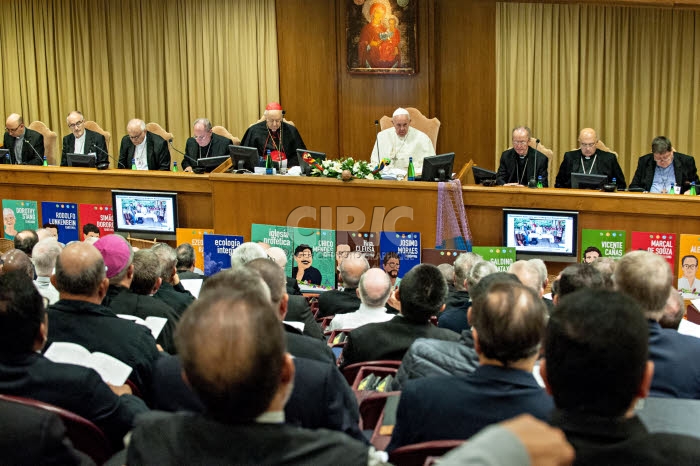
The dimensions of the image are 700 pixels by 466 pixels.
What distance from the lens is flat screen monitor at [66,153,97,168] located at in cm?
779

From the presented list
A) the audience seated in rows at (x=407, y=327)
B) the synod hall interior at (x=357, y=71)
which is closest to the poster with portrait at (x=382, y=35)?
the synod hall interior at (x=357, y=71)

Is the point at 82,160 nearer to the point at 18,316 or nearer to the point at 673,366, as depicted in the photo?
the point at 18,316

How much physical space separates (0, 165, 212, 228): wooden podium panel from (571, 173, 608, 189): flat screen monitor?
307 centimetres

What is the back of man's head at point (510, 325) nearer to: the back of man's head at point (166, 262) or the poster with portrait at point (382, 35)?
the back of man's head at point (166, 262)

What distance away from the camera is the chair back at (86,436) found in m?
2.25

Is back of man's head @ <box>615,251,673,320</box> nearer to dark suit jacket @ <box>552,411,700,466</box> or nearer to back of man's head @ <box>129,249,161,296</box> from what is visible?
dark suit jacket @ <box>552,411,700,466</box>

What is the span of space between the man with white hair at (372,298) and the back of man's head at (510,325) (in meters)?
1.85

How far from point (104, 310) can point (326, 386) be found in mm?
1054

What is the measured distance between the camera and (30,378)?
2.35 m

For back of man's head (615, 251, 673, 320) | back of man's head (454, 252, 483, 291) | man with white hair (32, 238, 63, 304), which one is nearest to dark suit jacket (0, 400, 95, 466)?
back of man's head (615, 251, 673, 320)

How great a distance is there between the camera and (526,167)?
8.18 m

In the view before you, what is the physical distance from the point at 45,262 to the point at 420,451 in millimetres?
2877

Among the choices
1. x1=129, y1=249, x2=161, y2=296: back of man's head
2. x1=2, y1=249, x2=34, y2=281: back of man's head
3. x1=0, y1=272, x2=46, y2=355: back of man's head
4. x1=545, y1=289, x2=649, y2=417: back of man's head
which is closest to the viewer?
x1=545, y1=289, x2=649, y2=417: back of man's head

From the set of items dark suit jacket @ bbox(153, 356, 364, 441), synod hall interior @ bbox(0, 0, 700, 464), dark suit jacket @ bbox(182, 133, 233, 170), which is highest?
synod hall interior @ bbox(0, 0, 700, 464)
